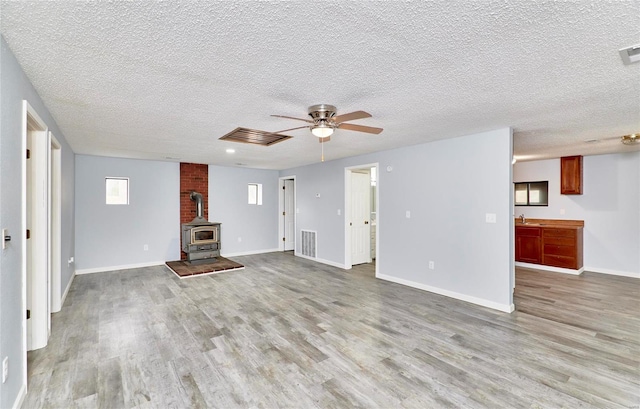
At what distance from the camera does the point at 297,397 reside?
6.63 feet

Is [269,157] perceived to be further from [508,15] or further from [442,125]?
[508,15]

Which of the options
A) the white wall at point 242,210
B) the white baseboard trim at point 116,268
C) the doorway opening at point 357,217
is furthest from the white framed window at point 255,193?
the doorway opening at point 357,217

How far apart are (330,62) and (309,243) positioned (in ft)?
17.8

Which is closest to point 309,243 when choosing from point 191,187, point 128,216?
Answer: point 191,187

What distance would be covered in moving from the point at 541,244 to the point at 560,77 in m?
4.85

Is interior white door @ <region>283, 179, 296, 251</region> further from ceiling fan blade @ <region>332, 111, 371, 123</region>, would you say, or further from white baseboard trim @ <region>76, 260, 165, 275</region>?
ceiling fan blade @ <region>332, 111, 371, 123</region>

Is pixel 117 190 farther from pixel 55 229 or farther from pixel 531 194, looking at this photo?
pixel 531 194

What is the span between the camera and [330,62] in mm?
1928

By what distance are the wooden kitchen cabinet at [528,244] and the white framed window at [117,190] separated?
26.8 ft

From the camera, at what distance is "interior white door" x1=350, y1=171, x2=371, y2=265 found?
20.1 feet

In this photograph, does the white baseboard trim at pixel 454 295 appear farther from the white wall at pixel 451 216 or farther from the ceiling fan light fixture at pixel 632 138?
the ceiling fan light fixture at pixel 632 138

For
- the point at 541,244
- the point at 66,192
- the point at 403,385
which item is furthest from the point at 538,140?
the point at 66,192

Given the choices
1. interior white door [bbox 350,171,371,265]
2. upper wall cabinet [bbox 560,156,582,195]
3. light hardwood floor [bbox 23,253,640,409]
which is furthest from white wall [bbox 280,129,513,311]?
upper wall cabinet [bbox 560,156,582,195]

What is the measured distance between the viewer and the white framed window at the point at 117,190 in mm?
5840
